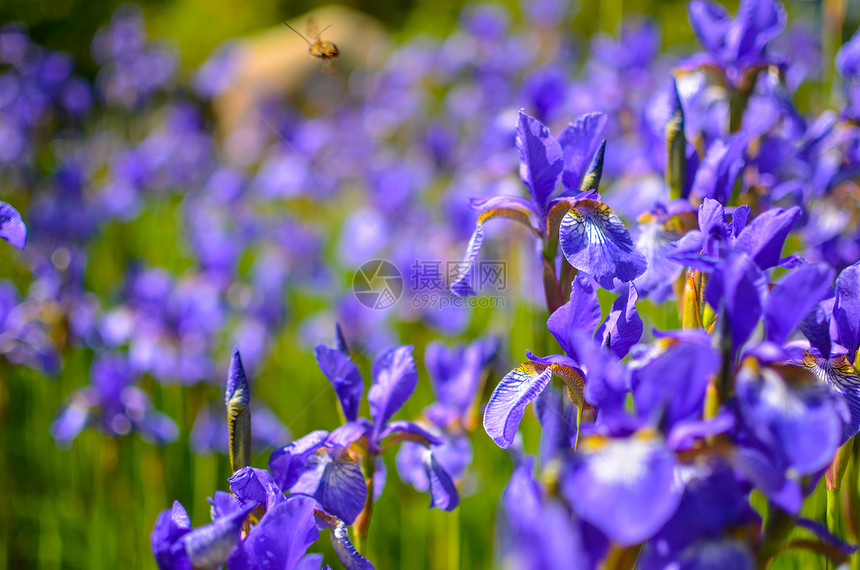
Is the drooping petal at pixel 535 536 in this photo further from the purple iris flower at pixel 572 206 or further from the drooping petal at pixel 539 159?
the drooping petal at pixel 539 159

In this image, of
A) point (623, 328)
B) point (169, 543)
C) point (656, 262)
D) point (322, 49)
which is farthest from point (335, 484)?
point (322, 49)

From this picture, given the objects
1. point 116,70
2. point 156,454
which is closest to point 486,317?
point 156,454

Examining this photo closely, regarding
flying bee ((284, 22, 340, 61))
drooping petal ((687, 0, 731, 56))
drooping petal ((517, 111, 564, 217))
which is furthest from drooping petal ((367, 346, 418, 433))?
drooping petal ((687, 0, 731, 56))

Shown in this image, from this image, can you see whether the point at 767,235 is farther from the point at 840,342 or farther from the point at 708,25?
the point at 708,25

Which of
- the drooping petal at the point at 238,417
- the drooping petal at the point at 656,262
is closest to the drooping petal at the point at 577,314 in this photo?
the drooping petal at the point at 656,262

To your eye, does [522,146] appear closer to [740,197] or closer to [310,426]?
[740,197]

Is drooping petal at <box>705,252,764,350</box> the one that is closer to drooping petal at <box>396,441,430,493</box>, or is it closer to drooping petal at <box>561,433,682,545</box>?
drooping petal at <box>561,433,682,545</box>
